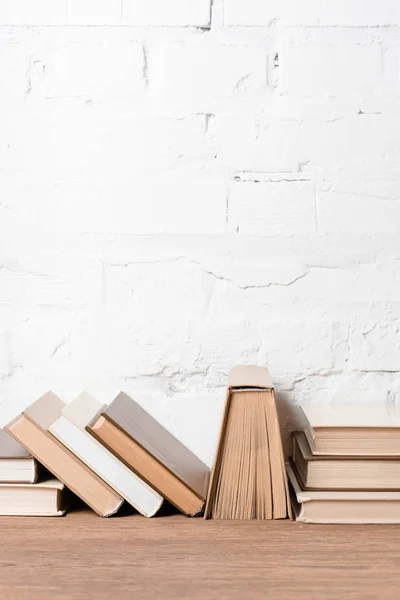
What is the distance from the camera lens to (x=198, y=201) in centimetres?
140

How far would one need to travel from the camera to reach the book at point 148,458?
3.56ft

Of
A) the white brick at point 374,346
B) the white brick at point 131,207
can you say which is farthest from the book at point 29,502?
the white brick at point 374,346

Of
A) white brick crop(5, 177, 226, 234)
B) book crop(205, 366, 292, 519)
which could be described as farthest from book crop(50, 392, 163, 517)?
white brick crop(5, 177, 226, 234)

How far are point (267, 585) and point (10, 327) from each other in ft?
2.57

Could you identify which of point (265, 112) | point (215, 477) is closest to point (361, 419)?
point (215, 477)

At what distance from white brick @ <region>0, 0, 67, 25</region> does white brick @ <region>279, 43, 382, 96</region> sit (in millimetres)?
486

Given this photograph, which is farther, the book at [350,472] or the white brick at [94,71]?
the white brick at [94,71]

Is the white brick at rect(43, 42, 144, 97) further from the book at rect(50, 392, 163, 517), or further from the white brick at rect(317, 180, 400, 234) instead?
the book at rect(50, 392, 163, 517)

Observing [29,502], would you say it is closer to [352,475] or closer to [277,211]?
[352,475]

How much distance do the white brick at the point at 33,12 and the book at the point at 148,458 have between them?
0.81 meters

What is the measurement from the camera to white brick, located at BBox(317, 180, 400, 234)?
54.6 inches

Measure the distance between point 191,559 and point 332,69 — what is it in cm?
99

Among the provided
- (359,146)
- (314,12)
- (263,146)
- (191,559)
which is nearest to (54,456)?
(191,559)

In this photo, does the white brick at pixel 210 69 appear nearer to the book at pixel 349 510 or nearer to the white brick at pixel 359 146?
the white brick at pixel 359 146
